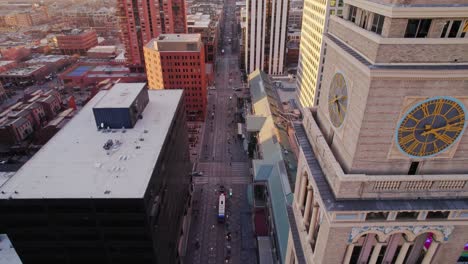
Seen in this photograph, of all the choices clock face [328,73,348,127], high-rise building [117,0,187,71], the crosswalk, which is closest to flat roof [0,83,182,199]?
clock face [328,73,348,127]

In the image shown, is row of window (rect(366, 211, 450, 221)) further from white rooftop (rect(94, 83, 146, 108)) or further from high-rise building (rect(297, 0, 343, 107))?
high-rise building (rect(297, 0, 343, 107))

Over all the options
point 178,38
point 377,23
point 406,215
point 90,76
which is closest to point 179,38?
point 178,38

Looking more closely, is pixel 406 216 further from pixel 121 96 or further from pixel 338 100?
pixel 121 96

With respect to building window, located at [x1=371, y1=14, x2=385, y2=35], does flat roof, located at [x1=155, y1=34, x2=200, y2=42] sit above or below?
below

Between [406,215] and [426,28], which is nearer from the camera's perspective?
[426,28]

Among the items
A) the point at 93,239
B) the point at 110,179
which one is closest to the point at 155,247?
A: the point at 93,239

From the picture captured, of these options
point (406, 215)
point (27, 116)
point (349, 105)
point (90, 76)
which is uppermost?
point (349, 105)

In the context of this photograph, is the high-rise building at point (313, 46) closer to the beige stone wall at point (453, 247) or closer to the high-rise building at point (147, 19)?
the high-rise building at point (147, 19)
